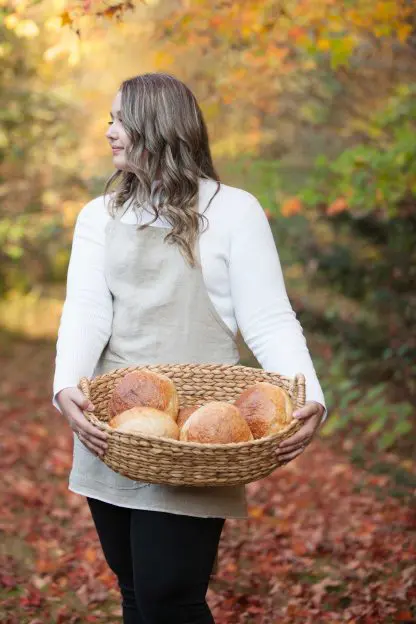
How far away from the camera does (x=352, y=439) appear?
342 inches

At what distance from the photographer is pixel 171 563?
2473 millimetres

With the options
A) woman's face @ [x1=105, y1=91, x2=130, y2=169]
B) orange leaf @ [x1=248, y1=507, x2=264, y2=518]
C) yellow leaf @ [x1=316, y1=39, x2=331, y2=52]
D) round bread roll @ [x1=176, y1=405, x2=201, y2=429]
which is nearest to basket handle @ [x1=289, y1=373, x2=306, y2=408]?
round bread roll @ [x1=176, y1=405, x2=201, y2=429]

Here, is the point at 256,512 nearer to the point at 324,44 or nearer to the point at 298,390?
the point at 324,44

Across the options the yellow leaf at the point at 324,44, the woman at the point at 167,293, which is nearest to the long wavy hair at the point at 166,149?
the woman at the point at 167,293

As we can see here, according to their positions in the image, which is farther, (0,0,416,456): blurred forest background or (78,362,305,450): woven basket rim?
(0,0,416,456): blurred forest background

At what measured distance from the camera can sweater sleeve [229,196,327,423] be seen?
2.62 m

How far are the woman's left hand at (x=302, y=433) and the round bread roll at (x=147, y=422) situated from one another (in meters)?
0.27

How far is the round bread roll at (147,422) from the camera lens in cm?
226

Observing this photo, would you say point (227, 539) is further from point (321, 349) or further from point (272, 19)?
point (321, 349)

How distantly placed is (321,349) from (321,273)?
3.43 m

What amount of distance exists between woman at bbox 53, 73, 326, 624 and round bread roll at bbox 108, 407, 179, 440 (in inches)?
11.3

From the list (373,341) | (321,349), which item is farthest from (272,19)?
(321,349)

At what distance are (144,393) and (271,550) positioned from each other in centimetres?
327

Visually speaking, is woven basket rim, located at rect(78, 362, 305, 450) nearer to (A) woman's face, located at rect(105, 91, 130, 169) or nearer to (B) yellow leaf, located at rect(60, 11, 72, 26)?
(A) woman's face, located at rect(105, 91, 130, 169)
